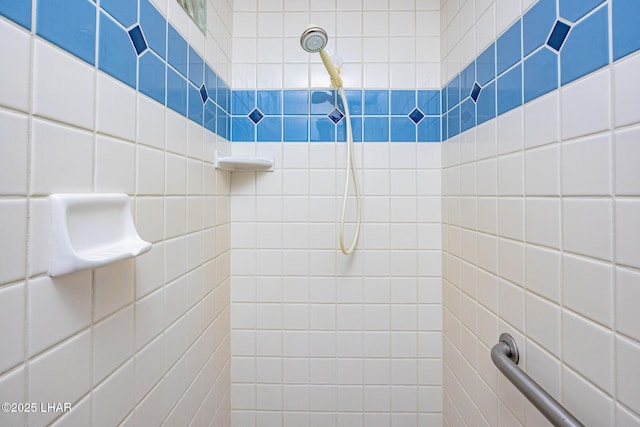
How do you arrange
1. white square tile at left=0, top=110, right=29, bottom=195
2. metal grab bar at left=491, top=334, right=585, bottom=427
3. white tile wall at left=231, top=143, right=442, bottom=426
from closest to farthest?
white square tile at left=0, top=110, right=29, bottom=195 → metal grab bar at left=491, top=334, right=585, bottom=427 → white tile wall at left=231, top=143, right=442, bottom=426

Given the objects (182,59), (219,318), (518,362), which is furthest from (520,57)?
(219,318)

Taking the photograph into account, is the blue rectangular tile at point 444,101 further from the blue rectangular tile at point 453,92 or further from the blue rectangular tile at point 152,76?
the blue rectangular tile at point 152,76

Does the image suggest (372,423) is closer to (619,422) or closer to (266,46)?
(619,422)

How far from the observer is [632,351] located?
0.36 m

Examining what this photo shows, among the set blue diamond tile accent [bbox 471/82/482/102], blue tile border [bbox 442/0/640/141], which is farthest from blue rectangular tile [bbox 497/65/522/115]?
blue diamond tile accent [bbox 471/82/482/102]

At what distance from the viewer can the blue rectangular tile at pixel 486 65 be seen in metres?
0.68

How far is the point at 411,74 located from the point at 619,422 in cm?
107

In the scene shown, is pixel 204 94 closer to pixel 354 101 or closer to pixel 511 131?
pixel 354 101

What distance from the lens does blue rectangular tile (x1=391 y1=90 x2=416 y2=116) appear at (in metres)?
1.01

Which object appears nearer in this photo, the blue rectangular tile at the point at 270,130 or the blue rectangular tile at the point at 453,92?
the blue rectangular tile at the point at 453,92

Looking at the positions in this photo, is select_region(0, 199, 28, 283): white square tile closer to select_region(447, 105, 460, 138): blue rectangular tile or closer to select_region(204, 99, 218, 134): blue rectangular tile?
select_region(204, 99, 218, 134): blue rectangular tile

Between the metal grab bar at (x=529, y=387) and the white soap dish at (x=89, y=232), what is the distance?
28.1 inches

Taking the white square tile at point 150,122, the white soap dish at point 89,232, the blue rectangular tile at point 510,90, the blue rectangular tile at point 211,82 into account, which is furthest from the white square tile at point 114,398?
the blue rectangular tile at point 510,90

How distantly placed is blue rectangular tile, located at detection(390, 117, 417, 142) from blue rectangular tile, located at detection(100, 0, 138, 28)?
830 mm
